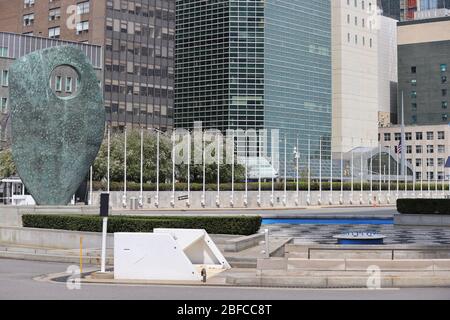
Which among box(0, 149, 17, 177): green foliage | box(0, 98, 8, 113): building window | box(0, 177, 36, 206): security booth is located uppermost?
box(0, 98, 8, 113): building window

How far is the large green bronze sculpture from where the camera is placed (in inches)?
1704

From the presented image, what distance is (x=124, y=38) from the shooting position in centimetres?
13288

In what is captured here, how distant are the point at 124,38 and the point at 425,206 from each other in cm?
9411

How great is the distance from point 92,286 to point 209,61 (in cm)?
13162

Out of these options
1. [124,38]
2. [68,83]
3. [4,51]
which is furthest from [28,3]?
[68,83]

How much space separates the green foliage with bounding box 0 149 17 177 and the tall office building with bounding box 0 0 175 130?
4523cm

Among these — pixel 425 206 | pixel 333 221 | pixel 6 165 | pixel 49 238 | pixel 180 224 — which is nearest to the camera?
pixel 180 224

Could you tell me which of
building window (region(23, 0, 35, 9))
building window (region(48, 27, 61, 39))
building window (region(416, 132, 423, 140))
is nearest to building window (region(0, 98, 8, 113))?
building window (region(48, 27, 61, 39))

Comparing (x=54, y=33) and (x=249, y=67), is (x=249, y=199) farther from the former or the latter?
(x=54, y=33)

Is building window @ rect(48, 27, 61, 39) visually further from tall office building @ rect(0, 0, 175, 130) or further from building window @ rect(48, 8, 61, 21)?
building window @ rect(48, 8, 61, 21)

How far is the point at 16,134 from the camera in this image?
142ft

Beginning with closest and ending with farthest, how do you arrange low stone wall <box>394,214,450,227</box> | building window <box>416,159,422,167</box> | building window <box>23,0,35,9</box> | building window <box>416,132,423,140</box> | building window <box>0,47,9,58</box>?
low stone wall <box>394,214,450,227</box>
building window <box>0,47,9,58</box>
building window <box>23,0,35,9</box>
building window <box>416,159,422,167</box>
building window <box>416,132,423,140</box>

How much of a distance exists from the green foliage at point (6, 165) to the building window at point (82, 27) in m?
51.5
